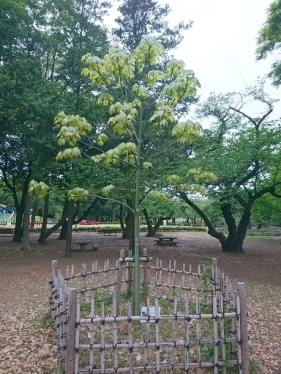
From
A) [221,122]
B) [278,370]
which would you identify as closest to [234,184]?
[221,122]

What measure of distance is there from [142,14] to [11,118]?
9309 mm

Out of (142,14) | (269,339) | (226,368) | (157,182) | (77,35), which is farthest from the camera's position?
(142,14)

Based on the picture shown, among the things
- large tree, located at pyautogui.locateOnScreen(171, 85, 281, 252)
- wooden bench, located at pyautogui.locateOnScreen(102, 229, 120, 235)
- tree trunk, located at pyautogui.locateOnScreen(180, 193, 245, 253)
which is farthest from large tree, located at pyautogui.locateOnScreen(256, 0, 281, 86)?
wooden bench, located at pyautogui.locateOnScreen(102, 229, 120, 235)

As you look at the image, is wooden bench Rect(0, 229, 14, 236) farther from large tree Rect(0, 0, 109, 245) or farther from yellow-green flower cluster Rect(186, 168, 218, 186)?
yellow-green flower cluster Rect(186, 168, 218, 186)

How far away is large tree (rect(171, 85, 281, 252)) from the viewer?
1389cm

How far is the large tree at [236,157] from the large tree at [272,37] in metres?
2.33

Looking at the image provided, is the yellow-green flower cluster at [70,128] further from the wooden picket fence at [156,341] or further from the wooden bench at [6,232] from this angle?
the wooden bench at [6,232]

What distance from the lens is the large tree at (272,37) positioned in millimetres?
12711

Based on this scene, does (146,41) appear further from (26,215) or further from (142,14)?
(26,215)

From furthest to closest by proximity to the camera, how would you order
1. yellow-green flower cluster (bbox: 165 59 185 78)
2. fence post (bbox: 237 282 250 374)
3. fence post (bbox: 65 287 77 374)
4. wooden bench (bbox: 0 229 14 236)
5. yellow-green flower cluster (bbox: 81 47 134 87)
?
wooden bench (bbox: 0 229 14 236) < yellow-green flower cluster (bbox: 165 59 185 78) < yellow-green flower cluster (bbox: 81 47 134 87) < fence post (bbox: 237 282 250 374) < fence post (bbox: 65 287 77 374)

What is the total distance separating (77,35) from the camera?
15578 mm

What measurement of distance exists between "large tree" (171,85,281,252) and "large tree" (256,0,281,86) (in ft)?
7.66

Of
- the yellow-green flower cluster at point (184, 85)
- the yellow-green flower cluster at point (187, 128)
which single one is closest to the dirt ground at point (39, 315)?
the yellow-green flower cluster at point (187, 128)

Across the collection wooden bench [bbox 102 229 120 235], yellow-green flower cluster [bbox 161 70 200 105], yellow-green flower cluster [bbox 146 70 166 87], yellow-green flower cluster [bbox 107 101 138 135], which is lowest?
wooden bench [bbox 102 229 120 235]
